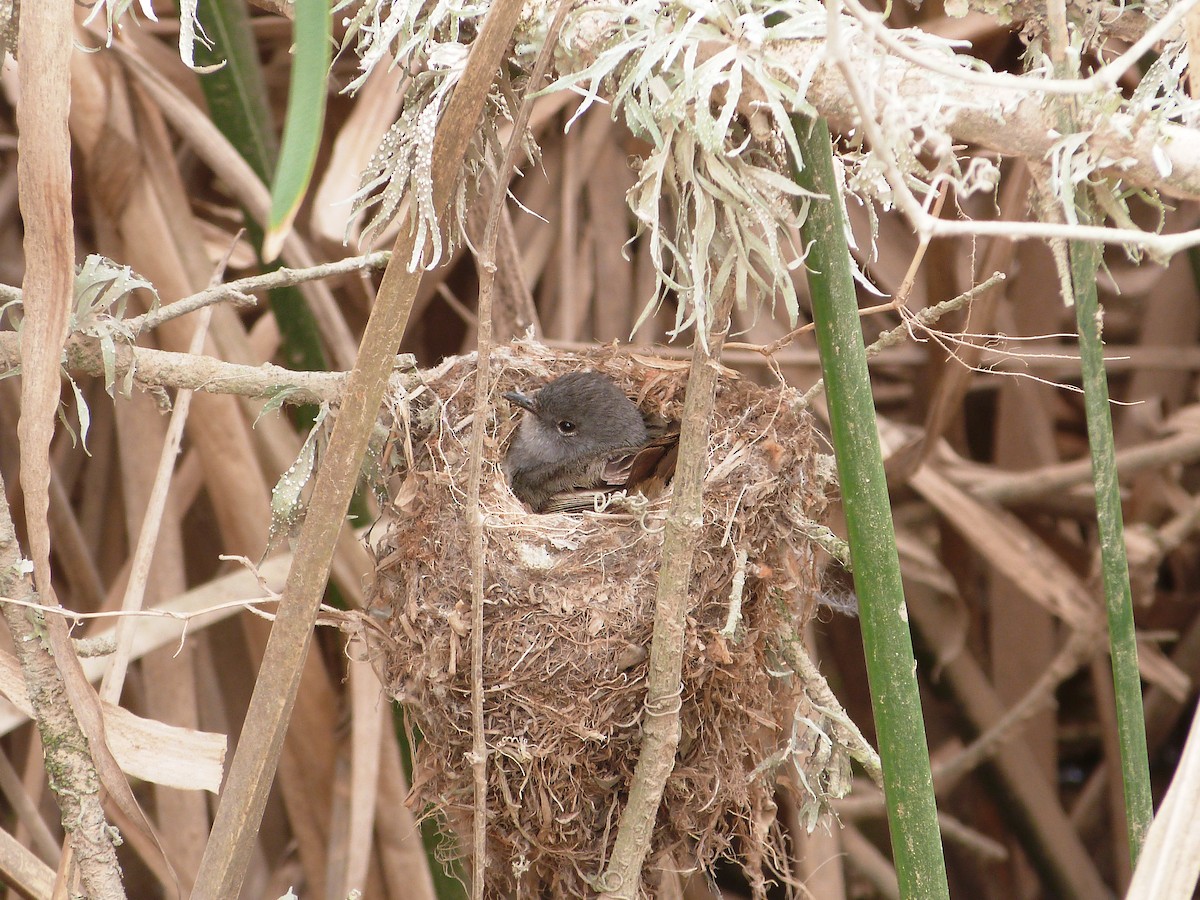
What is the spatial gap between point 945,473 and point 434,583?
5.25 feet

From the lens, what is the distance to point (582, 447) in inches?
109

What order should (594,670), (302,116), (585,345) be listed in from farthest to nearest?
(585,345), (594,670), (302,116)

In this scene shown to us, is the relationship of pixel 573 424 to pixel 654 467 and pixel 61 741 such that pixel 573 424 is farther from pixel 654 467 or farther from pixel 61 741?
pixel 61 741

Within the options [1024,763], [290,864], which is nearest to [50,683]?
[290,864]

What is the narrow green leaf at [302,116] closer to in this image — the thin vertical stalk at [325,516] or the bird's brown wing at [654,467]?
the thin vertical stalk at [325,516]

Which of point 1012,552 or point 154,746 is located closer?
point 154,746

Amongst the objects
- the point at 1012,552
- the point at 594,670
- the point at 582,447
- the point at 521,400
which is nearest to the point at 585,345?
the point at 521,400

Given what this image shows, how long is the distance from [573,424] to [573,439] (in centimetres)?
5

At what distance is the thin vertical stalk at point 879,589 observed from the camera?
1.11 meters

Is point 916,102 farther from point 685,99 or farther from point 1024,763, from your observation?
point 1024,763

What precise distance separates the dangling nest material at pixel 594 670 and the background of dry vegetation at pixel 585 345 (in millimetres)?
196

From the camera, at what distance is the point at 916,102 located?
1.02 meters

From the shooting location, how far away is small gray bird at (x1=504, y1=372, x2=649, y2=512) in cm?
263

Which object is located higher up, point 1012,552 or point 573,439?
point 573,439
